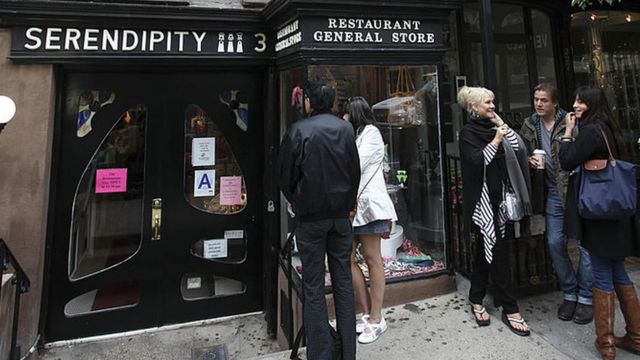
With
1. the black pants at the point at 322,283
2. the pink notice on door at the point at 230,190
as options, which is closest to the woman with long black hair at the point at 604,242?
the black pants at the point at 322,283

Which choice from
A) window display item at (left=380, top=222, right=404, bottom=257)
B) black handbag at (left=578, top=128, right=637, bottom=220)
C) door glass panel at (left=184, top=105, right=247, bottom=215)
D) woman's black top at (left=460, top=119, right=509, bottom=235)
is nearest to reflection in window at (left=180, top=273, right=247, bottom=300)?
door glass panel at (left=184, top=105, right=247, bottom=215)

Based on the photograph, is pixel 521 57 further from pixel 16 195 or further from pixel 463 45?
pixel 16 195

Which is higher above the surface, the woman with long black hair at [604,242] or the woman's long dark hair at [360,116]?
the woman's long dark hair at [360,116]

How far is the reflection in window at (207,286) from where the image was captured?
15.5 ft

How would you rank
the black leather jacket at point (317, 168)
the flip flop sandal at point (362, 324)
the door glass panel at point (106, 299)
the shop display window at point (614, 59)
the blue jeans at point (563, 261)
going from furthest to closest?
the shop display window at point (614, 59) → the door glass panel at point (106, 299) → the blue jeans at point (563, 261) → the flip flop sandal at point (362, 324) → the black leather jacket at point (317, 168)

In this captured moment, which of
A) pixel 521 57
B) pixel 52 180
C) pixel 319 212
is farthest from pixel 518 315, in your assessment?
Answer: pixel 52 180

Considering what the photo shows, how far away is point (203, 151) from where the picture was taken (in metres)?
4.77

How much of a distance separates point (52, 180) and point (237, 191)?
2.05 m

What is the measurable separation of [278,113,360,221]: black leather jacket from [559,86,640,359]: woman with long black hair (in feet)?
6.04

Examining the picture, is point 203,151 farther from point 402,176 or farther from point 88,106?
point 402,176

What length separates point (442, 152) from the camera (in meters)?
4.56

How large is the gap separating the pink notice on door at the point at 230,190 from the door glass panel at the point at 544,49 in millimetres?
5264

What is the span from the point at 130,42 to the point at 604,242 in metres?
4.95

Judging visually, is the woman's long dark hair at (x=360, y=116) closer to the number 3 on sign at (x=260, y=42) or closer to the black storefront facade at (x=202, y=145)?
the black storefront facade at (x=202, y=145)
